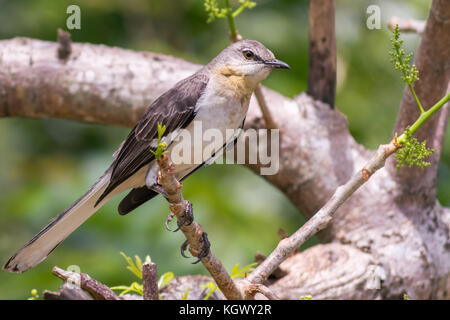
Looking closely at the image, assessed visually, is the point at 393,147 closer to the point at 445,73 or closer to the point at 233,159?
the point at 445,73

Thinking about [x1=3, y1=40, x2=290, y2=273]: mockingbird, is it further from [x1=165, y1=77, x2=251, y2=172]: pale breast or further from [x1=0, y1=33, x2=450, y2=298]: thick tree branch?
[x1=0, y1=33, x2=450, y2=298]: thick tree branch

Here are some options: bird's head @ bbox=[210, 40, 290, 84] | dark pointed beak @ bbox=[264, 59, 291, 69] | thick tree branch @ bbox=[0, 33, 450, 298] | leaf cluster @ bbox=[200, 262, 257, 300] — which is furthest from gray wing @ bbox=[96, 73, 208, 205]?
thick tree branch @ bbox=[0, 33, 450, 298]

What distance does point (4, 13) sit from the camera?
23.9ft

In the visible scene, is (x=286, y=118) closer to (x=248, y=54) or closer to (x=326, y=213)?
(x=248, y=54)

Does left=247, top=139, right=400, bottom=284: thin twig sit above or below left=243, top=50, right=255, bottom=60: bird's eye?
below

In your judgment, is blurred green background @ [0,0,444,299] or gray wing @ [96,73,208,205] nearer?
gray wing @ [96,73,208,205]

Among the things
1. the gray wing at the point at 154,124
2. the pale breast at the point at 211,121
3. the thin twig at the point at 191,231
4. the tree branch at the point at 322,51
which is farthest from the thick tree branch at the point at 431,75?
the thin twig at the point at 191,231

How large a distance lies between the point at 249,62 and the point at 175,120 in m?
0.57

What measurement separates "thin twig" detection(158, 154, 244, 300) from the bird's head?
974 millimetres

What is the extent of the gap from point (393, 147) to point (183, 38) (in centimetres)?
510

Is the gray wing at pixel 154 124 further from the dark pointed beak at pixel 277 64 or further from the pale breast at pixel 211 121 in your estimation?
the dark pointed beak at pixel 277 64

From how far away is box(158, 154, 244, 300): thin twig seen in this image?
276cm

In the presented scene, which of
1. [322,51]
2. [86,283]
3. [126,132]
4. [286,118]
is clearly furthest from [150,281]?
[126,132]
